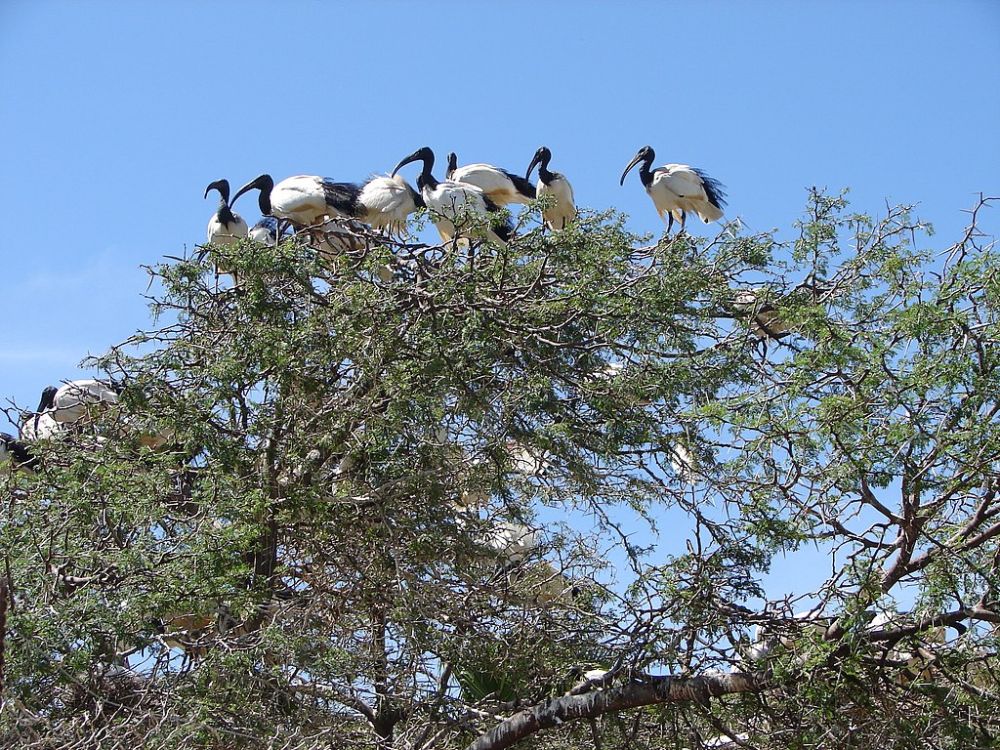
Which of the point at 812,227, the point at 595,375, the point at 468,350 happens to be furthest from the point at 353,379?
the point at 812,227

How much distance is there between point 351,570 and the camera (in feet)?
23.9

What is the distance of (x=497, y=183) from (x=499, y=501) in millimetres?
5247

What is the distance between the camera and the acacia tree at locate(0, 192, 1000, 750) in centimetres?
578

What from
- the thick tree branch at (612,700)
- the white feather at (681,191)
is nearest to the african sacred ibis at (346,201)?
the white feather at (681,191)

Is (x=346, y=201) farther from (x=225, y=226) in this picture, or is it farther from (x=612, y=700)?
(x=612, y=700)

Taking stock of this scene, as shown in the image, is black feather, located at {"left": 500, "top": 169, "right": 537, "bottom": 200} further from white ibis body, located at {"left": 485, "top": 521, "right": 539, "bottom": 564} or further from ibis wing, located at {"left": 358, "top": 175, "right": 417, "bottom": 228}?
white ibis body, located at {"left": 485, "top": 521, "right": 539, "bottom": 564}

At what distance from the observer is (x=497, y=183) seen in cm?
1207

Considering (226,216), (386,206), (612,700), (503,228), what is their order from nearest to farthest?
(612,700) → (503,228) → (386,206) → (226,216)

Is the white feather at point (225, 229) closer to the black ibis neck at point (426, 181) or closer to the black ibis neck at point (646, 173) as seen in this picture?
the black ibis neck at point (426, 181)

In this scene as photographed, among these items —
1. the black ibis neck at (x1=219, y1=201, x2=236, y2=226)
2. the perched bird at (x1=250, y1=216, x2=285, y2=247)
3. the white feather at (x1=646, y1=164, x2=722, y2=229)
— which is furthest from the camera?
the white feather at (x1=646, y1=164, x2=722, y2=229)

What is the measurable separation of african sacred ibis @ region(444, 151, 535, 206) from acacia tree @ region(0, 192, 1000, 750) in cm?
412

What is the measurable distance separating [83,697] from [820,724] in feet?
11.3

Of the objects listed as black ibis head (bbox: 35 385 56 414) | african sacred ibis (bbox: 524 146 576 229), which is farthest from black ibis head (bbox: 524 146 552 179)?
black ibis head (bbox: 35 385 56 414)

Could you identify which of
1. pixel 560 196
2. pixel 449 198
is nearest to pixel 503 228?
pixel 449 198
